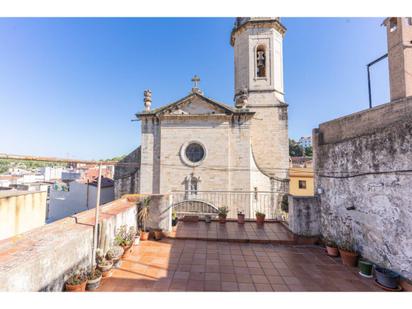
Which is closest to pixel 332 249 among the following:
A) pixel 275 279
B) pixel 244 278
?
pixel 275 279

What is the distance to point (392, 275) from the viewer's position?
10.2 ft

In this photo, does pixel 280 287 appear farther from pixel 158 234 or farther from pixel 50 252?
pixel 50 252

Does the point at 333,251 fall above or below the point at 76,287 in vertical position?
below

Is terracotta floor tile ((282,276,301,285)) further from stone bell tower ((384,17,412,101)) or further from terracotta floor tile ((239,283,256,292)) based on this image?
stone bell tower ((384,17,412,101))

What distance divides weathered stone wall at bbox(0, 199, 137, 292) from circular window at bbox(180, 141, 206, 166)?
8334 mm

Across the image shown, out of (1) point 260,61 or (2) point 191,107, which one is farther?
(1) point 260,61

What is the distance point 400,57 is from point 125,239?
316 inches

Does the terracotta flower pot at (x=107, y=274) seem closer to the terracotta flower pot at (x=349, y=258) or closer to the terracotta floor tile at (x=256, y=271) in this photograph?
the terracotta floor tile at (x=256, y=271)

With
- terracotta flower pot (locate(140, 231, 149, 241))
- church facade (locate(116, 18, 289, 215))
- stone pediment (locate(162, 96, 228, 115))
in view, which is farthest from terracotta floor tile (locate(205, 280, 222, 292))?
stone pediment (locate(162, 96, 228, 115))

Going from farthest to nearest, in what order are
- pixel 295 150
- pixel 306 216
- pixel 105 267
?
pixel 295 150
pixel 306 216
pixel 105 267

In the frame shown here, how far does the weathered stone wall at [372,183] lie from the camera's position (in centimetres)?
315

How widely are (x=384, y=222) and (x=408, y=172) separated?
1023 mm

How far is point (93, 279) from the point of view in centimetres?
292
